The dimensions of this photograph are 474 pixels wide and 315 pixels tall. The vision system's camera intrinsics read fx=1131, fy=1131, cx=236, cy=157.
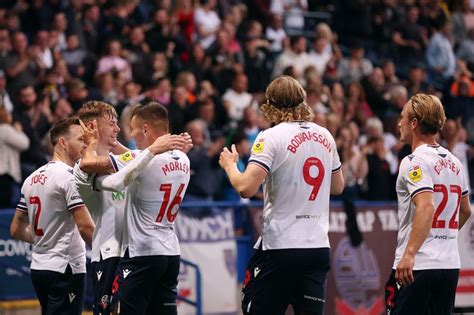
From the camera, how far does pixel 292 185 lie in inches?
329

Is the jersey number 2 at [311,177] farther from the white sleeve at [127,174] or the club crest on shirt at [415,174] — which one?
the white sleeve at [127,174]

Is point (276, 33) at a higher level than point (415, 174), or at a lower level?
higher

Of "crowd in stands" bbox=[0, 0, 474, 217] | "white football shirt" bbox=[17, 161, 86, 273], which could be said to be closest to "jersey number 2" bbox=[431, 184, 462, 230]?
"white football shirt" bbox=[17, 161, 86, 273]

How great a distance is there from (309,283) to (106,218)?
5.99ft

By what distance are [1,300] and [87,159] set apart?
4.62 metres

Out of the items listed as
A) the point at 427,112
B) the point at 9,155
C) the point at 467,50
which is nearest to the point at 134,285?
the point at 427,112

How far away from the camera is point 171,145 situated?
8.47 m

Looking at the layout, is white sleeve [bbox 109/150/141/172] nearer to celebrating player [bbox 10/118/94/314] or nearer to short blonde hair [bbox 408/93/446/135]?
celebrating player [bbox 10/118/94/314]

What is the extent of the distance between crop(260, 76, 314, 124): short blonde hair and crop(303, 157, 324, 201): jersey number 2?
34 centimetres

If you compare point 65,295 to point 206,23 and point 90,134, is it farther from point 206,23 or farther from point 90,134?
point 206,23

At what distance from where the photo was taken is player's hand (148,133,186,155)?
8461 millimetres

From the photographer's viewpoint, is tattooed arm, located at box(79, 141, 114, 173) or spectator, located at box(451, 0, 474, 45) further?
spectator, located at box(451, 0, 474, 45)

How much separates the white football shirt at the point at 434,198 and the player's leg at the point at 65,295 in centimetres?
271

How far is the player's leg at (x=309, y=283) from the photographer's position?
8336 mm
